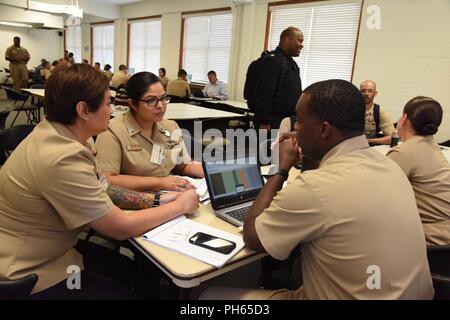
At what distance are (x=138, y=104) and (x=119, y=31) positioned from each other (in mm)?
10434

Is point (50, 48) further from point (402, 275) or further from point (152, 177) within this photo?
point (402, 275)

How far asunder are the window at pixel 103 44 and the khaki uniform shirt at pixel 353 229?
39.6 feet

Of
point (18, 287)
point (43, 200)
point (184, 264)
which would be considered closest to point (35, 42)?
point (43, 200)

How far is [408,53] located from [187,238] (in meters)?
4.66

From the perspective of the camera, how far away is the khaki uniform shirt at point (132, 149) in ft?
5.79

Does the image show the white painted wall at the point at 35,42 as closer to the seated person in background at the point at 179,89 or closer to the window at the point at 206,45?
the window at the point at 206,45

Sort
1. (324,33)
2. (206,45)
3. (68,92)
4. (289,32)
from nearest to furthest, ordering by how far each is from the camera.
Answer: (68,92), (289,32), (324,33), (206,45)

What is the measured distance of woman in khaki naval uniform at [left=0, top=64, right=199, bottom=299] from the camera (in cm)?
110

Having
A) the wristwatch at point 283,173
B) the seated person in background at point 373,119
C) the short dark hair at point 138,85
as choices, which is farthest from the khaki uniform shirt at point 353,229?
the seated person in background at point 373,119

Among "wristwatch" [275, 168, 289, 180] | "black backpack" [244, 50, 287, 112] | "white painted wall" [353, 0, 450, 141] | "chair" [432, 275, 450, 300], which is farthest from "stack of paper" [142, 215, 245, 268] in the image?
"white painted wall" [353, 0, 450, 141]

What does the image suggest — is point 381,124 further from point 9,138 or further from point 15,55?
point 15,55

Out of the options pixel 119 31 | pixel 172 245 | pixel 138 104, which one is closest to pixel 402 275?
pixel 172 245

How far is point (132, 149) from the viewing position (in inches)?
72.3

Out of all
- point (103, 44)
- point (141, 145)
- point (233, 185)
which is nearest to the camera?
point (233, 185)
